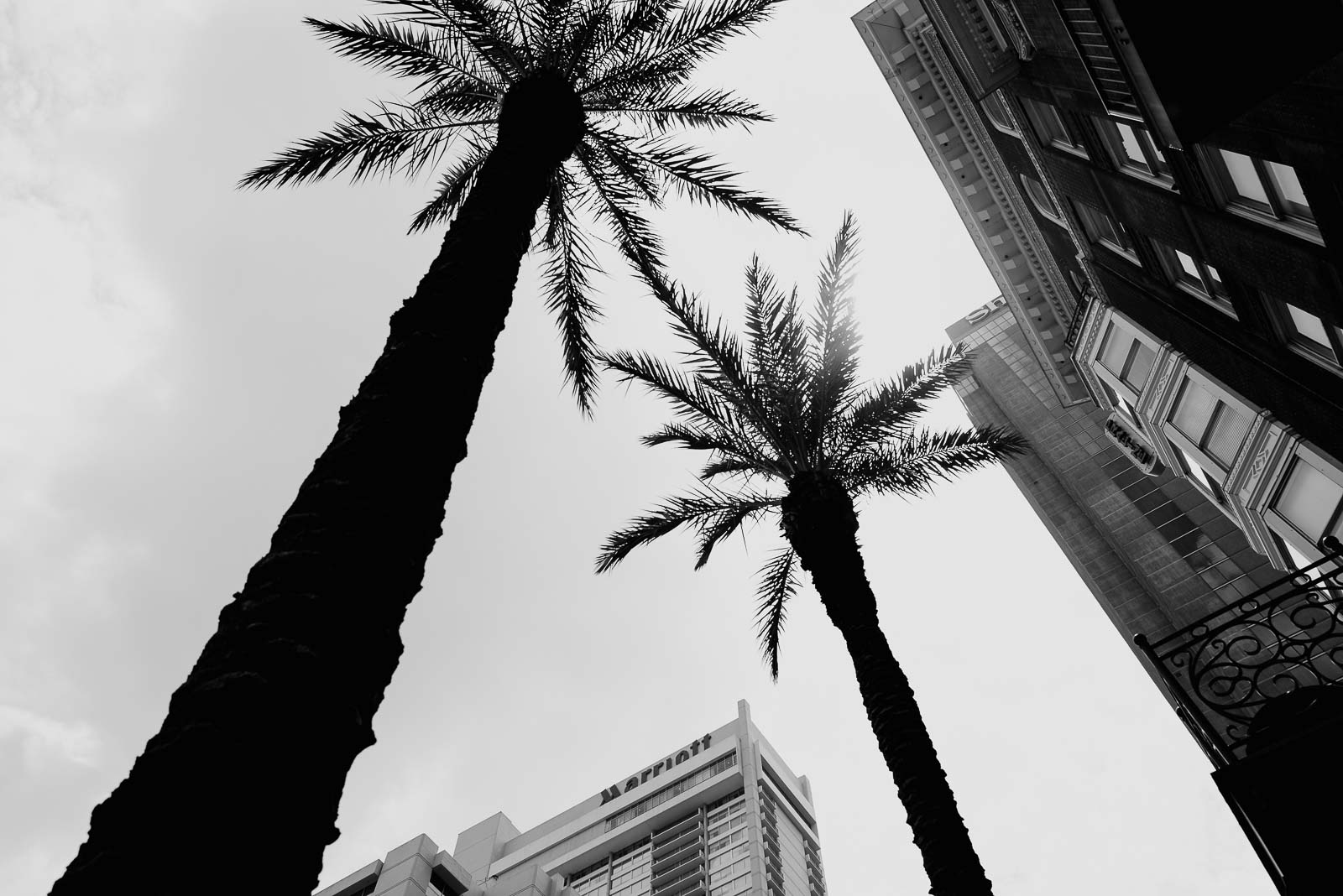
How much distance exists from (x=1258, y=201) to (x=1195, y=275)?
4.41m

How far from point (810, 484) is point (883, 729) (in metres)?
4.37

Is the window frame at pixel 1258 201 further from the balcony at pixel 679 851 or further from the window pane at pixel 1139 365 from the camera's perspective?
the balcony at pixel 679 851

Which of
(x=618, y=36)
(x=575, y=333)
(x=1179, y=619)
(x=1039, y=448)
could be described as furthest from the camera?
(x=1039, y=448)

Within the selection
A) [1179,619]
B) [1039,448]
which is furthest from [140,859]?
[1039,448]

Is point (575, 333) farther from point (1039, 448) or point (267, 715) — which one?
point (1039, 448)

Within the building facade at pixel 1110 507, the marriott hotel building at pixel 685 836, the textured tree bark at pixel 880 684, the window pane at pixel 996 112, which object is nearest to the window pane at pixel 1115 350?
the window pane at pixel 996 112

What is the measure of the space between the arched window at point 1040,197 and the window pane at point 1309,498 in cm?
916

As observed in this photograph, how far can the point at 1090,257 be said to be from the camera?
21328 millimetres

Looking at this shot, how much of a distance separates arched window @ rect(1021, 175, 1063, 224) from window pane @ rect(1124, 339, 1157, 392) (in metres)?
3.93

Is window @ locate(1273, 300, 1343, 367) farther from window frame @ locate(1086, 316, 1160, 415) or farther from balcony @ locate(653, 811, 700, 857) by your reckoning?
balcony @ locate(653, 811, 700, 857)

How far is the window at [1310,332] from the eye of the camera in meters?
12.4

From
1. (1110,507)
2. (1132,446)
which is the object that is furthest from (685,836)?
(1132,446)

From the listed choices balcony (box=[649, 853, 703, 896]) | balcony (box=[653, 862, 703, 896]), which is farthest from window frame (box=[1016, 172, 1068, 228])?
balcony (box=[649, 853, 703, 896])

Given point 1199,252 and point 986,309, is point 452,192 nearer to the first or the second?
point 1199,252
